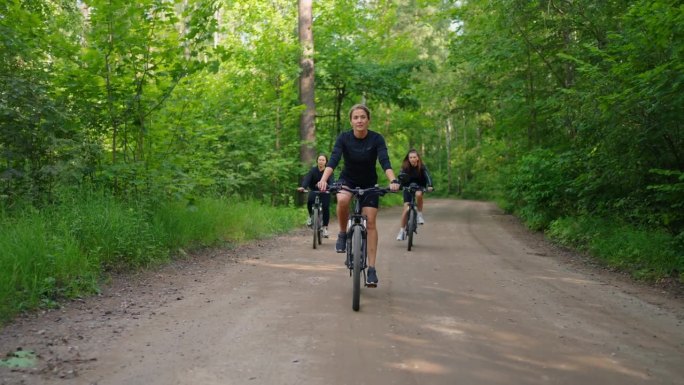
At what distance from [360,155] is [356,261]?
125cm

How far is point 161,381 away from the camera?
3.64m

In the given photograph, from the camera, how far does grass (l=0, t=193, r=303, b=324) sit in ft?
17.6

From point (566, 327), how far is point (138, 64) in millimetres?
7024

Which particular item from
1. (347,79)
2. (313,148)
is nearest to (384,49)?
(347,79)

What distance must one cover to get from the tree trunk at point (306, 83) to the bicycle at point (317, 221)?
6.11 m

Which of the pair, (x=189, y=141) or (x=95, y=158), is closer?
(x=95, y=158)

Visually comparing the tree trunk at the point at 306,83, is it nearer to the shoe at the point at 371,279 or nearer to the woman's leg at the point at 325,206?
the woman's leg at the point at 325,206

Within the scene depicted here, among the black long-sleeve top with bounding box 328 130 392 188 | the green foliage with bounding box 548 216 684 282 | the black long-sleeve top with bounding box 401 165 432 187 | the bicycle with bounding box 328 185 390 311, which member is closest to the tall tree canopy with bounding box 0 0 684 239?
the green foliage with bounding box 548 216 684 282

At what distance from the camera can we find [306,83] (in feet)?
58.7

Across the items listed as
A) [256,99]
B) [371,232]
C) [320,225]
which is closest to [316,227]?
[320,225]

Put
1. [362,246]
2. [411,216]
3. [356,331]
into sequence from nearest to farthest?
[356,331], [362,246], [411,216]

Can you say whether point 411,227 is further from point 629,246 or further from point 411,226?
point 629,246

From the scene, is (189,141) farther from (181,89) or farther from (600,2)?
(600,2)

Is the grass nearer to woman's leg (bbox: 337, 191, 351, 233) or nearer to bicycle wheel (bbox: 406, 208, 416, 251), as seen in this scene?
woman's leg (bbox: 337, 191, 351, 233)
